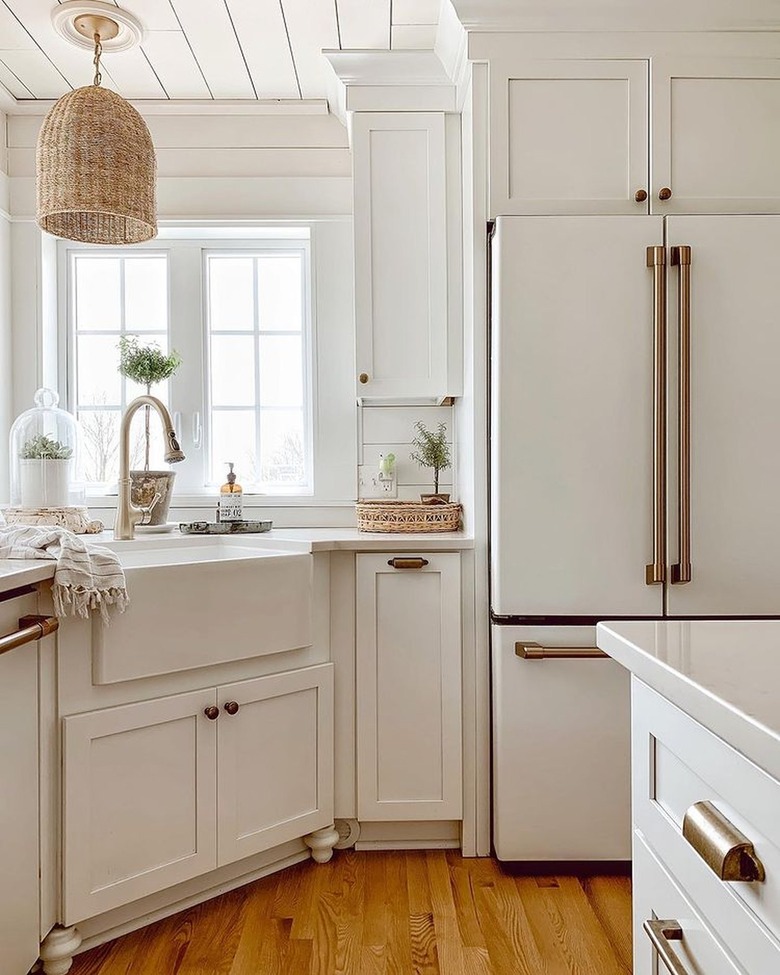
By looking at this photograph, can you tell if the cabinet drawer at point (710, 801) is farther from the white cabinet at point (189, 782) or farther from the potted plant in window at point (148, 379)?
the potted plant in window at point (148, 379)

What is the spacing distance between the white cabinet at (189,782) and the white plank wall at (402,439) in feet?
2.73

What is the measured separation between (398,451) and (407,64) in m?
1.26

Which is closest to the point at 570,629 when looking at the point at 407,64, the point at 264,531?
the point at 264,531

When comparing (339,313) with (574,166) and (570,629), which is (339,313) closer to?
(574,166)

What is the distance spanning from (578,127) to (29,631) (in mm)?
1953

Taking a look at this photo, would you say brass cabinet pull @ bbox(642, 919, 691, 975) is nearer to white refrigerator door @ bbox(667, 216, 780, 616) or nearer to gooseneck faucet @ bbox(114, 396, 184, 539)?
white refrigerator door @ bbox(667, 216, 780, 616)

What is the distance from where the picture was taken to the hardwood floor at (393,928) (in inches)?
73.9

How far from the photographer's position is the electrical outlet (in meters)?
2.96

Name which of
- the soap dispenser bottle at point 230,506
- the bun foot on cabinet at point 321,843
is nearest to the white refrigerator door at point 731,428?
the bun foot on cabinet at point 321,843

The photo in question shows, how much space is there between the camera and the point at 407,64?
8.41 ft

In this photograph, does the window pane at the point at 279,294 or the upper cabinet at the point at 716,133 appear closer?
the upper cabinet at the point at 716,133

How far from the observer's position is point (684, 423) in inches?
87.4

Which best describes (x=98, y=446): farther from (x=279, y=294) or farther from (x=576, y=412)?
(x=576, y=412)

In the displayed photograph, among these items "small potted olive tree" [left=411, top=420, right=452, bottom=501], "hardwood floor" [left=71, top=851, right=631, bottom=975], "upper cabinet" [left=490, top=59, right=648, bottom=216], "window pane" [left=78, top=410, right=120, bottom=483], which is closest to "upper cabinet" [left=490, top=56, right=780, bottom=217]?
"upper cabinet" [left=490, top=59, right=648, bottom=216]
